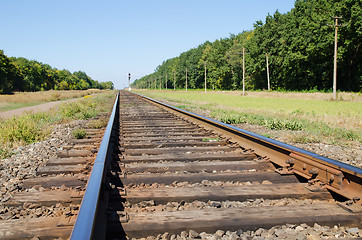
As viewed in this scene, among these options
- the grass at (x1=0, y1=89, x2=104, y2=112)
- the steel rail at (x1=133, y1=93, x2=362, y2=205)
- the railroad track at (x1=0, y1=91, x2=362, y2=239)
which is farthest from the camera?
the grass at (x1=0, y1=89, x2=104, y2=112)

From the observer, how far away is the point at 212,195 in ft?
8.11

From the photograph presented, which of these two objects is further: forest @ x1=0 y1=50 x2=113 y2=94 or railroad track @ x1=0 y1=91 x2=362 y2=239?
forest @ x1=0 y1=50 x2=113 y2=94

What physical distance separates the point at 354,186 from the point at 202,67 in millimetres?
104920

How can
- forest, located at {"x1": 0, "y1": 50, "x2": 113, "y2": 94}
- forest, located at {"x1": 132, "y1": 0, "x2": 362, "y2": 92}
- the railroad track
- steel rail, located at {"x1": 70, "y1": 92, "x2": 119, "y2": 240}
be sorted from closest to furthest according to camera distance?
1. steel rail, located at {"x1": 70, "y1": 92, "x2": 119, "y2": 240}
2. the railroad track
3. forest, located at {"x1": 132, "y1": 0, "x2": 362, "y2": 92}
4. forest, located at {"x1": 0, "y1": 50, "x2": 113, "y2": 94}

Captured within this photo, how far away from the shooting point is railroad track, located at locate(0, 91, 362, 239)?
1921 mm

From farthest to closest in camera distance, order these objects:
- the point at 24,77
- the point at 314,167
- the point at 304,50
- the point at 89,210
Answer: the point at 24,77
the point at 304,50
the point at 314,167
the point at 89,210

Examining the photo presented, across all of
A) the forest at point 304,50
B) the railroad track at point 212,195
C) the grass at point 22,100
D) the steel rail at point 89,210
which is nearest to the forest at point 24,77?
the grass at point 22,100

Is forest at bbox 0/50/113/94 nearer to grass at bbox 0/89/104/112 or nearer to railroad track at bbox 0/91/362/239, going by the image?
grass at bbox 0/89/104/112

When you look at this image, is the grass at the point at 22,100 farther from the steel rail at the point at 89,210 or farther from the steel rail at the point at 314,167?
the steel rail at the point at 89,210

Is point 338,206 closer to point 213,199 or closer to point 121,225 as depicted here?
point 213,199

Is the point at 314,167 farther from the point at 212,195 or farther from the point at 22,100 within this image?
the point at 22,100

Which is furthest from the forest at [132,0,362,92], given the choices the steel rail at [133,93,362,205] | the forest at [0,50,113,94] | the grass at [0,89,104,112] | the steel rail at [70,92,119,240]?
the forest at [0,50,113,94]

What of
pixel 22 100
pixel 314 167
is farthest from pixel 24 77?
pixel 314 167

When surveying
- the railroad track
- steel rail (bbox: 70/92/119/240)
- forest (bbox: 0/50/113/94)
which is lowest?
the railroad track
